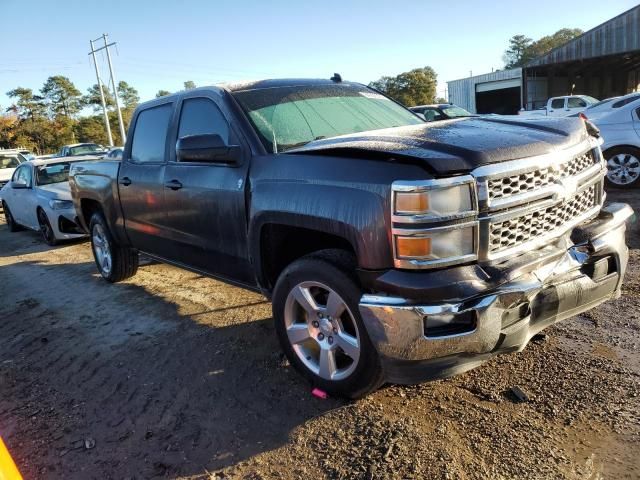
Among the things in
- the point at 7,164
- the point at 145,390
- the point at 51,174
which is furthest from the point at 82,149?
the point at 145,390

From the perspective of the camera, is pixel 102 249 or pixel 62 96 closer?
pixel 102 249

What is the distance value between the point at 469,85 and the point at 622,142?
1396 inches

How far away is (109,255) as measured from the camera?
19.6ft

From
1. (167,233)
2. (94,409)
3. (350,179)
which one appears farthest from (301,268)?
(167,233)

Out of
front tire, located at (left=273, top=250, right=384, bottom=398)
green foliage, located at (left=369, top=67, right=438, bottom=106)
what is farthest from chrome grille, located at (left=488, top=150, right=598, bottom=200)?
green foliage, located at (left=369, top=67, right=438, bottom=106)

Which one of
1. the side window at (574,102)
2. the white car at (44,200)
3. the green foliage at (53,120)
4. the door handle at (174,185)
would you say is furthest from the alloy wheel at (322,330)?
the green foliage at (53,120)

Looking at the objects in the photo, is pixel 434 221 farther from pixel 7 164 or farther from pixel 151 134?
pixel 7 164

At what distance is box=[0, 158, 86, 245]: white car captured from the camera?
28.8 feet

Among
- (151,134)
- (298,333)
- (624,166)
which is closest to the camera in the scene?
(298,333)

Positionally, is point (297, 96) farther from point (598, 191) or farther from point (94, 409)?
point (94, 409)

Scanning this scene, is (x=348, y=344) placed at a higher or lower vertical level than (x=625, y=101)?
lower

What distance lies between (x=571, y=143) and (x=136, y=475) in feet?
9.74

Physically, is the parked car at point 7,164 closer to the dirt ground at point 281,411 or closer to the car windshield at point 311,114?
the dirt ground at point 281,411

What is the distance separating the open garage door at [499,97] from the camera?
40.3 meters
